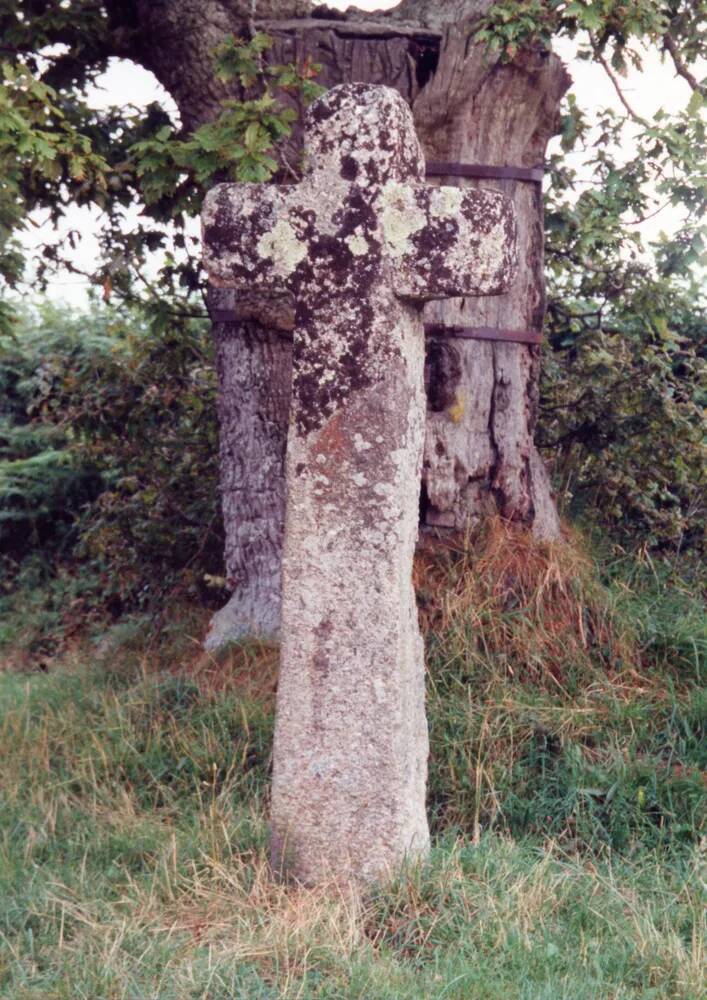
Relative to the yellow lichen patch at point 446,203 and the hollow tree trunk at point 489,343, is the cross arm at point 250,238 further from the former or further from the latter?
the hollow tree trunk at point 489,343

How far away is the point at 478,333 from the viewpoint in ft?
23.5

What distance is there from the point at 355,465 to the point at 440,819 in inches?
70.2

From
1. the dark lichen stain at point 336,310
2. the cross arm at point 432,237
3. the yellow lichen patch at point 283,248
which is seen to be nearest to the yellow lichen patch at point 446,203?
the cross arm at point 432,237

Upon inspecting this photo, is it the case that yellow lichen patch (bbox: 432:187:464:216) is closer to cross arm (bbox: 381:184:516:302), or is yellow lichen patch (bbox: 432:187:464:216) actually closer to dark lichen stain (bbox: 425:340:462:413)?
cross arm (bbox: 381:184:516:302)

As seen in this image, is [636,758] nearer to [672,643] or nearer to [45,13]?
[672,643]

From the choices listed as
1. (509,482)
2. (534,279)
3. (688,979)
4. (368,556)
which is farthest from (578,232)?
(688,979)

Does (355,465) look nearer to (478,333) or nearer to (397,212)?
(397,212)

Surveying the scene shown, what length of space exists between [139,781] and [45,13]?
14.9 feet

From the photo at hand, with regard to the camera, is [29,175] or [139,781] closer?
[139,781]

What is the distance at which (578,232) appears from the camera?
7.86m

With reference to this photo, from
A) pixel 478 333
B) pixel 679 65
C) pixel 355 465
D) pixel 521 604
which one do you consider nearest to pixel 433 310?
pixel 478 333

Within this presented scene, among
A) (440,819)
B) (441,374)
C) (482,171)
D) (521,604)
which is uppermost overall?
(482,171)

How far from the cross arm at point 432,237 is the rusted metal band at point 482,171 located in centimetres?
279

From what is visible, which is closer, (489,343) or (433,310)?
(433,310)
